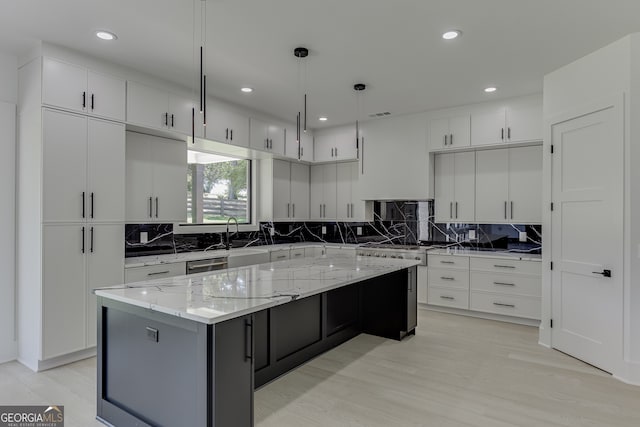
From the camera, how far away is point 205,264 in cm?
450

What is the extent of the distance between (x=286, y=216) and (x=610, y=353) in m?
4.40

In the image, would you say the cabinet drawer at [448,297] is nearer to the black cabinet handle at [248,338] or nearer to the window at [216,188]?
the window at [216,188]

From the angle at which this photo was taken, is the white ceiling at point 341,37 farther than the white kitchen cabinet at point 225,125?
No

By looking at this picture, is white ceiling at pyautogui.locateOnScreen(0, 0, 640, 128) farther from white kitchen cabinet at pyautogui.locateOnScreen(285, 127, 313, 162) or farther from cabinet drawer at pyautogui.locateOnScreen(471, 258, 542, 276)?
cabinet drawer at pyautogui.locateOnScreen(471, 258, 542, 276)

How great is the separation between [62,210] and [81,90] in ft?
3.59

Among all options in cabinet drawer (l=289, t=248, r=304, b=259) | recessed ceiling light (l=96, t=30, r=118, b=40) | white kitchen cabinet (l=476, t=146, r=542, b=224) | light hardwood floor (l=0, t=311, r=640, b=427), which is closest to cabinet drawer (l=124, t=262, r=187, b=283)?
light hardwood floor (l=0, t=311, r=640, b=427)

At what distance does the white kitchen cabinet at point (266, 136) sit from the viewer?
5.29 meters

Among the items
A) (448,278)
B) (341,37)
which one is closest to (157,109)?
(341,37)

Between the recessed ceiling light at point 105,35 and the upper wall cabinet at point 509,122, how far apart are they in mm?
4187

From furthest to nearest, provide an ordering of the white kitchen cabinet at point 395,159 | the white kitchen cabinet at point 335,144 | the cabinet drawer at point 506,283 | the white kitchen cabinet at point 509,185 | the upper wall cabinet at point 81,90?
the white kitchen cabinet at point 335,144, the white kitchen cabinet at point 395,159, the white kitchen cabinet at point 509,185, the cabinet drawer at point 506,283, the upper wall cabinet at point 81,90

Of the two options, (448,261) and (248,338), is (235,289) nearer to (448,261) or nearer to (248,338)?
(248,338)

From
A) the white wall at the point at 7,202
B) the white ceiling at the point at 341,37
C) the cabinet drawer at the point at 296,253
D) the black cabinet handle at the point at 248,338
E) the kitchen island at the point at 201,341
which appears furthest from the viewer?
the cabinet drawer at the point at 296,253

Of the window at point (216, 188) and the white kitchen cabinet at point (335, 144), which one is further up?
the white kitchen cabinet at point (335, 144)

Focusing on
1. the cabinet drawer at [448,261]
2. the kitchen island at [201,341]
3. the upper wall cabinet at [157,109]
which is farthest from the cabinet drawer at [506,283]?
the upper wall cabinet at [157,109]
